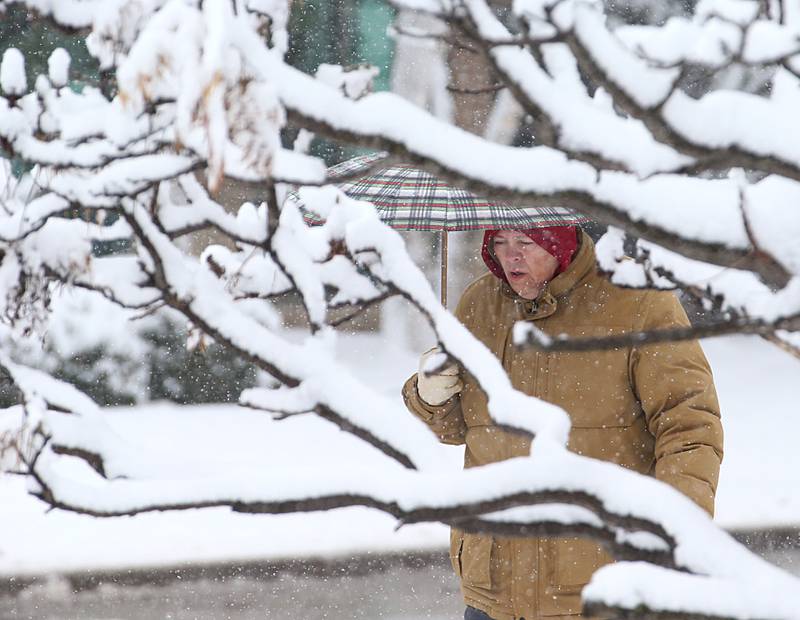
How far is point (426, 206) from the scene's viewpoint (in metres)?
2.77

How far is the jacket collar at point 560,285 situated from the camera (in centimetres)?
262

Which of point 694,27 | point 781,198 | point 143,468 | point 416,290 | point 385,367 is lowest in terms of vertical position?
point 385,367

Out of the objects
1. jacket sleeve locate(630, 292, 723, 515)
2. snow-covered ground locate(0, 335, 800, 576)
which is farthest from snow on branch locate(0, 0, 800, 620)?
snow-covered ground locate(0, 335, 800, 576)

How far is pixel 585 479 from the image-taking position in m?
1.24

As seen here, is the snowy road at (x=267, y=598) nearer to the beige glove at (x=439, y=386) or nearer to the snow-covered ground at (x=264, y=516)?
the snow-covered ground at (x=264, y=516)

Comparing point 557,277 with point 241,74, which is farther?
point 557,277

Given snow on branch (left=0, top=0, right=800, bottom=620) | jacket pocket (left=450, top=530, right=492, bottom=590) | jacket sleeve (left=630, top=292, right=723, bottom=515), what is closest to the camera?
snow on branch (left=0, top=0, right=800, bottom=620)

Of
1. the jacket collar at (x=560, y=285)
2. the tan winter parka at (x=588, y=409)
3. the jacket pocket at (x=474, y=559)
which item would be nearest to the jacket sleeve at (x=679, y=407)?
the tan winter parka at (x=588, y=409)

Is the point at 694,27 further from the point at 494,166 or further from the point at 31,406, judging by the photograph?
the point at 31,406

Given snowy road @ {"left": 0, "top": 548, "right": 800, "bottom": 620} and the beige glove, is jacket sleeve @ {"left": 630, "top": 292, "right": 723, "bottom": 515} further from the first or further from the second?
snowy road @ {"left": 0, "top": 548, "right": 800, "bottom": 620}

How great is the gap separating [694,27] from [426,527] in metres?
4.98

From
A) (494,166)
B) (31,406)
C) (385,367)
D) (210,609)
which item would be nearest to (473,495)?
(494,166)

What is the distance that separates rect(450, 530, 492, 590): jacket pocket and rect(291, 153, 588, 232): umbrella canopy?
0.79 meters

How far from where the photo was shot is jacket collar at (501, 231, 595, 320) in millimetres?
2615
